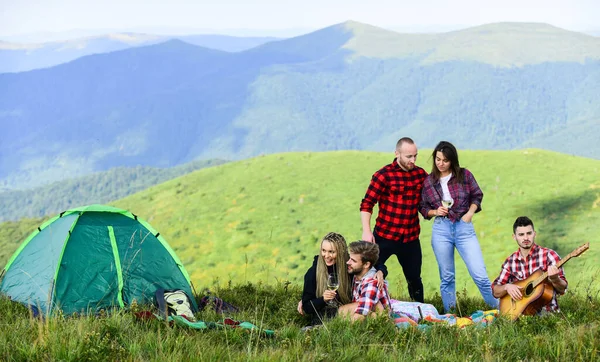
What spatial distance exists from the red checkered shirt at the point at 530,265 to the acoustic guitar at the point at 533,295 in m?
0.12

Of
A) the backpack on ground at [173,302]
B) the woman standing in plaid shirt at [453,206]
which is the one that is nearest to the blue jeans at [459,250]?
the woman standing in plaid shirt at [453,206]

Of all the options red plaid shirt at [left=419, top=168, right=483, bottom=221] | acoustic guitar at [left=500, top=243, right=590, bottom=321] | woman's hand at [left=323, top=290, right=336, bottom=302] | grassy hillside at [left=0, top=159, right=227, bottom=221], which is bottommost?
grassy hillside at [left=0, top=159, right=227, bottom=221]

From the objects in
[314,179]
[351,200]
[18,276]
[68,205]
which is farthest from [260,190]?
[68,205]

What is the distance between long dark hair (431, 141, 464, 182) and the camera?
25.2 feet

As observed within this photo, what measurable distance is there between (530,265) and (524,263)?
69 mm

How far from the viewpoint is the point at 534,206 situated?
3350 cm

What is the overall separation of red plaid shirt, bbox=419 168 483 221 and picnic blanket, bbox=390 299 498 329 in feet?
3.71

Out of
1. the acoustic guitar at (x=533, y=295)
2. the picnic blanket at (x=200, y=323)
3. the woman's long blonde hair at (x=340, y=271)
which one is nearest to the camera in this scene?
the picnic blanket at (x=200, y=323)

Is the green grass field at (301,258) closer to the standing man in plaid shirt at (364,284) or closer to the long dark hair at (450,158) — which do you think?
the standing man in plaid shirt at (364,284)

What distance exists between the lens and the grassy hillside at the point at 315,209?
31125 mm

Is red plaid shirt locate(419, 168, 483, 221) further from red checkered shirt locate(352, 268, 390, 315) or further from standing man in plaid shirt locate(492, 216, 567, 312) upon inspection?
red checkered shirt locate(352, 268, 390, 315)

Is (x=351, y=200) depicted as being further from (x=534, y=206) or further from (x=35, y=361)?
(x=35, y=361)

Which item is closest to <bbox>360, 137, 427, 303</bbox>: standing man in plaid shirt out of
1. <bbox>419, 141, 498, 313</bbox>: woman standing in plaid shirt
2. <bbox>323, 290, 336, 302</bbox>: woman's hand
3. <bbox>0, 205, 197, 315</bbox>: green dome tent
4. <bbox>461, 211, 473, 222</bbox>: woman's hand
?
<bbox>419, 141, 498, 313</bbox>: woman standing in plaid shirt

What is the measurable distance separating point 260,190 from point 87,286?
35.7 m
